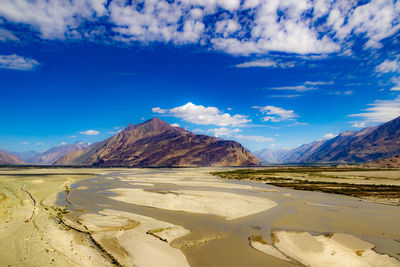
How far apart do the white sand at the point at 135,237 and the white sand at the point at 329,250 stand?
6.97m

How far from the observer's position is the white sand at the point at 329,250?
12.7 meters

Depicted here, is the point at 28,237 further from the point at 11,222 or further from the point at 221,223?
A: the point at 221,223

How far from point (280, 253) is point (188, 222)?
9.33 m

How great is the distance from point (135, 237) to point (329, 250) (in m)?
13.1

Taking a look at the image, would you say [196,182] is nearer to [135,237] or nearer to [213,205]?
[213,205]

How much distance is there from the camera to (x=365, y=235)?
17.4 meters

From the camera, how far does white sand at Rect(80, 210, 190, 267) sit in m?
12.9

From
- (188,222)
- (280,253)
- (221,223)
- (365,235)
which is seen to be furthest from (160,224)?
(365,235)

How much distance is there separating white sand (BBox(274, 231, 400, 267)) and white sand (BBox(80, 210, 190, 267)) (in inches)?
274

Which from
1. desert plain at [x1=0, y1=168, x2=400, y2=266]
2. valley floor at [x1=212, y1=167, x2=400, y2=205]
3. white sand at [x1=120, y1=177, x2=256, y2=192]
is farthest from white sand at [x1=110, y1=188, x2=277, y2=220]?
white sand at [x1=120, y1=177, x2=256, y2=192]

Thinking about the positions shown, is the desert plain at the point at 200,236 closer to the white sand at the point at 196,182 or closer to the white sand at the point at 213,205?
the white sand at the point at 213,205

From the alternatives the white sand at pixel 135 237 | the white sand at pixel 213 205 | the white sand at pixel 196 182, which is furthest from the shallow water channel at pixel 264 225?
the white sand at pixel 196 182

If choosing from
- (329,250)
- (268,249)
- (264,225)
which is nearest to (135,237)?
(268,249)

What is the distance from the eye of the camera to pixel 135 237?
1634 centimetres
